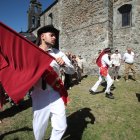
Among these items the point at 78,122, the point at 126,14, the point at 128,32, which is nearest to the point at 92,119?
the point at 78,122

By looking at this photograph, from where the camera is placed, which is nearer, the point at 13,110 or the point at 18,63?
the point at 18,63

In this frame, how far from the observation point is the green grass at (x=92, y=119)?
17.7ft

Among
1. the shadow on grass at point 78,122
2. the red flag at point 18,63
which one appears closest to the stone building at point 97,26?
the shadow on grass at point 78,122

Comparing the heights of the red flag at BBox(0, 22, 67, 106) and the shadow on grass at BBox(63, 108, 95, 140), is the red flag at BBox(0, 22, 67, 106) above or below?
above

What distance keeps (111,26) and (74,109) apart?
1087cm

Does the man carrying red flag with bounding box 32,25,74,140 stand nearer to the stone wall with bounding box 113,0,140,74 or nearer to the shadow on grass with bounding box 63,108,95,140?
the shadow on grass with bounding box 63,108,95,140

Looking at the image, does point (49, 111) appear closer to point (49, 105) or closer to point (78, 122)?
point (49, 105)

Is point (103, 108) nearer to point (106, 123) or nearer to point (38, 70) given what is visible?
point (106, 123)

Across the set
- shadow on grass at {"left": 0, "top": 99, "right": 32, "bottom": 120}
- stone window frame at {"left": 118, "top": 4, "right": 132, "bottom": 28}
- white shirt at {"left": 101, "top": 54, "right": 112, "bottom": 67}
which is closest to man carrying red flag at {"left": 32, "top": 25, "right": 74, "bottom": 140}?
shadow on grass at {"left": 0, "top": 99, "right": 32, "bottom": 120}

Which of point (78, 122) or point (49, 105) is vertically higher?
point (49, 105)

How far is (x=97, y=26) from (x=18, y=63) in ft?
47.8

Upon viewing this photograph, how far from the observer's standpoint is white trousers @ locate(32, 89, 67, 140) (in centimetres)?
351

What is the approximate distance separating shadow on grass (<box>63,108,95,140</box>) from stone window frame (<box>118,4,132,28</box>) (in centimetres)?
1074

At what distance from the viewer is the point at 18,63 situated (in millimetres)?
3172
